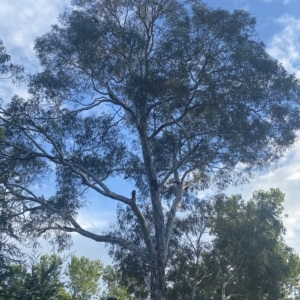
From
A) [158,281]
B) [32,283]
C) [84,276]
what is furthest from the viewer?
[84,276]

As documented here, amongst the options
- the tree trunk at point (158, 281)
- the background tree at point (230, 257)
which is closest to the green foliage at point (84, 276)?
the background tree at point (230, 257)

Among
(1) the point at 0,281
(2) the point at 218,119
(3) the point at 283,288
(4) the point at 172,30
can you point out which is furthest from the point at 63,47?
(3) the point at 283,288

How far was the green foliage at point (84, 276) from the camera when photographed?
31938mm

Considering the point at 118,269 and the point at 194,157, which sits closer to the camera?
the point at 194,157

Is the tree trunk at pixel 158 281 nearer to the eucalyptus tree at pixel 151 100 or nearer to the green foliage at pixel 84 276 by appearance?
the eucalyptus tree at pixel 151 100

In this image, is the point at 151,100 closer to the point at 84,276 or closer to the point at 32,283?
the point at 32,283

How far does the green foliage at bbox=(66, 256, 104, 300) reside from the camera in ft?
105

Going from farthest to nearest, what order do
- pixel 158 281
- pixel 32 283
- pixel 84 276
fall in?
pixel 84 276, pixel 32 283, pixel 158 281

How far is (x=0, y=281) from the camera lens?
1530 centimetres

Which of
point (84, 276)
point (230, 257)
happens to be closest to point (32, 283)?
point (230, 257)

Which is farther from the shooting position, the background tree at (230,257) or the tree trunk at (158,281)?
the background tree at (230,257)

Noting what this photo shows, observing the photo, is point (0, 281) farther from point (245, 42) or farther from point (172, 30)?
point (245, 42)

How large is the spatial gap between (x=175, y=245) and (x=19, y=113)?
28.1 ft

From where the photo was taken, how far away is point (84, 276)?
107 feet
